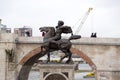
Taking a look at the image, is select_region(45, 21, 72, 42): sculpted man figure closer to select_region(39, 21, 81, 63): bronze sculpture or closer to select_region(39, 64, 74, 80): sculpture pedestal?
select_region(39, 21, 81, 63): bronze sculpture

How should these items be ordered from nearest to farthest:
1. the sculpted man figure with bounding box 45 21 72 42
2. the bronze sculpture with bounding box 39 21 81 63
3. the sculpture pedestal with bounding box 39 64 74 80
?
the sculpture pedestal with bounding box 39 64 74 80
the bronze sculpture with bounding box 39 21 81 63
the sculpted man figure with bounding box 45 21 72 42

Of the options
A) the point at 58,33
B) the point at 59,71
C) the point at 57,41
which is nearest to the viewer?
the point at 59,71

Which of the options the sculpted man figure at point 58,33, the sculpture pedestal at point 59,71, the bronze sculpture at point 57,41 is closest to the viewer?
the sculpture pedestal at point 59,71

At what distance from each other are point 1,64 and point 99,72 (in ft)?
28.0

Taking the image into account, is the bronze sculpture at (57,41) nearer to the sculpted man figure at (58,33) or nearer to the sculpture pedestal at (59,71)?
the sculpted man figure at (58,33)

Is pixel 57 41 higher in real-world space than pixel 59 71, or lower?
higher

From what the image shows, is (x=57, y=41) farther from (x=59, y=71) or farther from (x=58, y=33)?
(x=59, y=71)

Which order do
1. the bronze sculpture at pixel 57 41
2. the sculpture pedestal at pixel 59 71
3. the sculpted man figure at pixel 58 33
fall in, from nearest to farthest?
the sculpture pedestal at pixel 59 71
the bronze sculpture at pixel 57 41
the sculpted man figure at pixel 58 33

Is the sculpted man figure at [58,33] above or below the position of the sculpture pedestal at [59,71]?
above

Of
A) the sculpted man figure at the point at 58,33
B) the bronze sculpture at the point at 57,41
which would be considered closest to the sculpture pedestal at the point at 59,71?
the bronze sculpture at the point at 57,41

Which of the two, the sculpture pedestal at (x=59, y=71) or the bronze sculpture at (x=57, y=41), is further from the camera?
the bronze sculpture at (x=57, y=41)

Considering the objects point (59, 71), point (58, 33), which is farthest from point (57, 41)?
point (59, 71)

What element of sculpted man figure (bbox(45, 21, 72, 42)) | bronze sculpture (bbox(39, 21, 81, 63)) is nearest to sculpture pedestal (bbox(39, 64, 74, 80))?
bronze sculpture (bbox(39, 21, 81, 63))

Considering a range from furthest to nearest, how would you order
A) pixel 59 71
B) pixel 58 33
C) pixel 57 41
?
pixel 58 33
pixel 57 41
pixel 59 71
